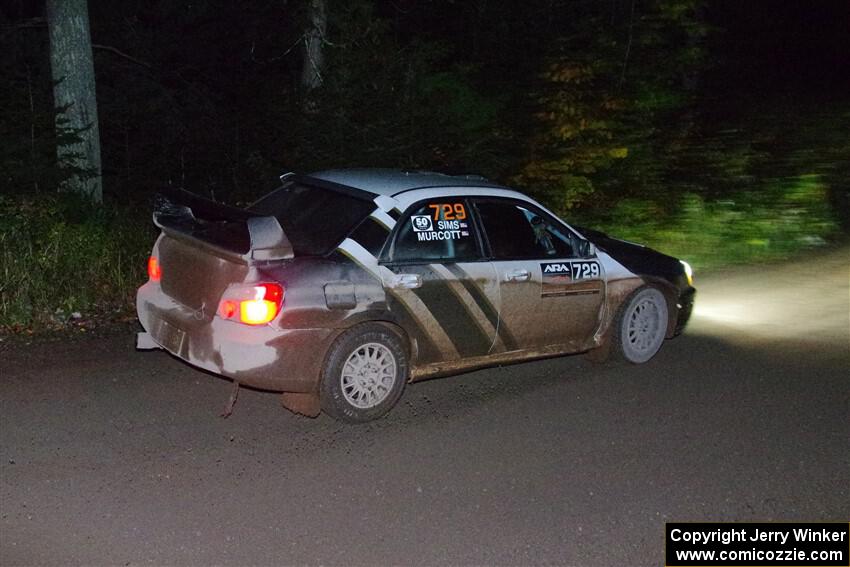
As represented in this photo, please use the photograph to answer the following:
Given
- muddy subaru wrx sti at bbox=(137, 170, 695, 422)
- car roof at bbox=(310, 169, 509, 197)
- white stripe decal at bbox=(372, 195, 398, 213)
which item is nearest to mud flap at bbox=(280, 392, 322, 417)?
muddy subaru wrx sti at bbox=(137, 170, 695, 422)

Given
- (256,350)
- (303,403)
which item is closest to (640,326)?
(303,403)

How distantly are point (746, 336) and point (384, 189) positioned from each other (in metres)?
4.30

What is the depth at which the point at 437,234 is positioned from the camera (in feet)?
22.5

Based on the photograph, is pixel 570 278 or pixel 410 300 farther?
pixel 570 278

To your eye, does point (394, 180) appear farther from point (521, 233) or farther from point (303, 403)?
point (303, 403)

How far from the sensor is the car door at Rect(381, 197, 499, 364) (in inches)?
261

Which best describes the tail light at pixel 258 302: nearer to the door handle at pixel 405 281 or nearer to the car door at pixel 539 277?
the door handle at pixel 405 281

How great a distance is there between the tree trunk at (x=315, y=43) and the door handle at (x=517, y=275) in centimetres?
965

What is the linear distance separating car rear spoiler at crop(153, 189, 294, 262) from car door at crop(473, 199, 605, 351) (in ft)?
5.49

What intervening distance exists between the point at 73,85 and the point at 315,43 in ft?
16.2

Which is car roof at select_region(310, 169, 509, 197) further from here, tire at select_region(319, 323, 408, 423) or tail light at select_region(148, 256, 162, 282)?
tail light at select_region(148, 256, 162, 282)

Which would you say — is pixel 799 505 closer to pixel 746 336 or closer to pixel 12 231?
pixel 746 336

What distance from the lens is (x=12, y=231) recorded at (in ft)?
33.2

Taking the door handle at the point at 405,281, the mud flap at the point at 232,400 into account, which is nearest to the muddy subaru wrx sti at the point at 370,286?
the door handle at the point at 405,281
